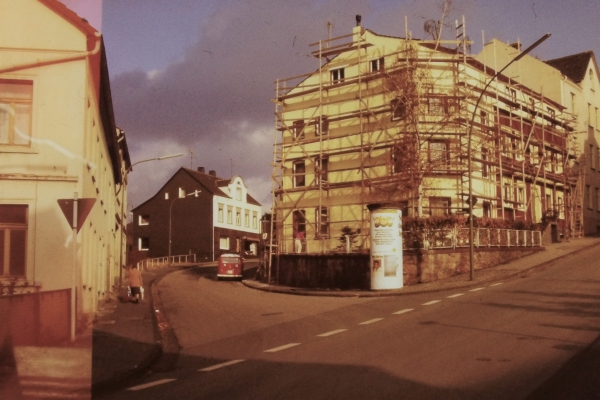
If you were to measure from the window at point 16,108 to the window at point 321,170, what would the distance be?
2578 cm

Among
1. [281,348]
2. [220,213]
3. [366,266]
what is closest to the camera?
[281,348]

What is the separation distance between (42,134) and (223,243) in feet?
204

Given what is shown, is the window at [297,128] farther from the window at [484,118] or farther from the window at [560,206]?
the window at [560,206]

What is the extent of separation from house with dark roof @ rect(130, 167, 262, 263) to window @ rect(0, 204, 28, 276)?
2282 inches

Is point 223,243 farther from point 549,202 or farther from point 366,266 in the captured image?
point 366,266

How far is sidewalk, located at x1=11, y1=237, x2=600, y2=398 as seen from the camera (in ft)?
33.0

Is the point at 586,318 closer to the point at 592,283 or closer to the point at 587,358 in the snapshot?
the point at 587,358

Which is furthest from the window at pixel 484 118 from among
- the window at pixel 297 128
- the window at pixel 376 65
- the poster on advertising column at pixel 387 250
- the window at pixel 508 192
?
the poster on advertising column at pixel 387 250

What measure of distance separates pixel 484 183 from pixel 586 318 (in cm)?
2558

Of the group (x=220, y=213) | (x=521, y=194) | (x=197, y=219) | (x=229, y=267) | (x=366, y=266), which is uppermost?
(x=220, y=213)

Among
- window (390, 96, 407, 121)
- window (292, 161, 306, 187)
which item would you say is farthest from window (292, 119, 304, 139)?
window (390, 96, 407, 121)

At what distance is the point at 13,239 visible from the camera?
51.2ft

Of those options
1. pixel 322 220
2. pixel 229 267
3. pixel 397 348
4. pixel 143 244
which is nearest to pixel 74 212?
pixel 397 348

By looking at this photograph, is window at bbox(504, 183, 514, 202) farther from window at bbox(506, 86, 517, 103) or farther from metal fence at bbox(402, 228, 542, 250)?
metal fence at bbox(402, 228, 542, 250)
